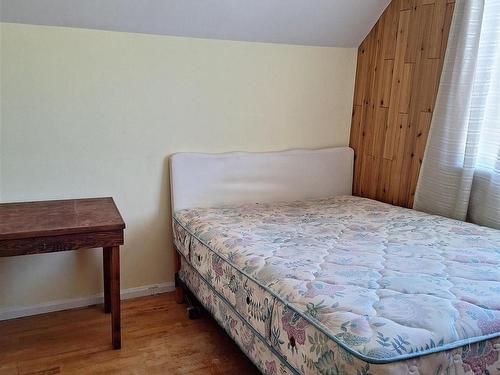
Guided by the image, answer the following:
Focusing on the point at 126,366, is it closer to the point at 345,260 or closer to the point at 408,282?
the point at 345,260

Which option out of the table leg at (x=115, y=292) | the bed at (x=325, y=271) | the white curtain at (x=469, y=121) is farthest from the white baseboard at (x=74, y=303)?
the white curtain at (x=469, y=121)

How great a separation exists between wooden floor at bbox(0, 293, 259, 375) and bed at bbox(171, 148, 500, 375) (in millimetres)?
209

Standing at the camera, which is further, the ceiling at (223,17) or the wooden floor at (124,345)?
the ceiling at (223,17)

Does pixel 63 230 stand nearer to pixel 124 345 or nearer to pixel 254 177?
pixel 124 345

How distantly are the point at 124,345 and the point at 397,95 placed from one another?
2148 mm

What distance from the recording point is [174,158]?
2584 mm

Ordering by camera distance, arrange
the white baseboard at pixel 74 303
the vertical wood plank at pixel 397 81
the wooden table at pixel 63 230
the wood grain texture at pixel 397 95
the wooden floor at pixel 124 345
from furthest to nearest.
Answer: the vertical wood plank at pixel 397 81
the wood grain texture at pixel 397 95
the white baseboard at pixel 74 303
the wooden floor at pixel 124 345
the wooden table at pixel 63 230

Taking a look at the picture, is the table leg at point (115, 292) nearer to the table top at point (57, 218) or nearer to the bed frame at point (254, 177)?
the table top at point (57, 218)

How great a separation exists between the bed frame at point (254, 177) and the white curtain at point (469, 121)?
2.42 feet

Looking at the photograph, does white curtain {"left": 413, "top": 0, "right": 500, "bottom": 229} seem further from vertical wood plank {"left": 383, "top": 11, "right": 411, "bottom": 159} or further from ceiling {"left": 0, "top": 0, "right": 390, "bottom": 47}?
ceiling {"left": 0, "top": 0, "right": 390, "bottom": 47}

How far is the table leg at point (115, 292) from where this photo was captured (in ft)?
6.68

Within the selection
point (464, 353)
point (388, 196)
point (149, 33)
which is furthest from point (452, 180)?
point (149, 33)

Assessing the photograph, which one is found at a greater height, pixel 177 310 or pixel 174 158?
pixel 174 158

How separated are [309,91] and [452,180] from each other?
3.59ft
